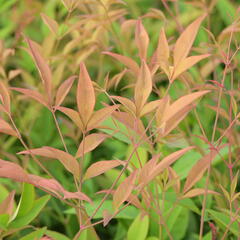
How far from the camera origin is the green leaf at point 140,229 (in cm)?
69

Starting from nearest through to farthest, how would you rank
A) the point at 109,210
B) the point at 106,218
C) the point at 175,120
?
1. the point at 106,218
2. the point at 175,120
3. the point at 109,210

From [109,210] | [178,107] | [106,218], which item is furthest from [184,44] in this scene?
[109,210]

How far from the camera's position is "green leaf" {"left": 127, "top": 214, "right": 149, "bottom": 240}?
0.69 meters

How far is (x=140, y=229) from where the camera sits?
2.27ft

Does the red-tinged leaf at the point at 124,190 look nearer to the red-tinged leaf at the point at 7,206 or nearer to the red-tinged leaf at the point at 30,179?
the red-tinged leaf at the point at 30,179

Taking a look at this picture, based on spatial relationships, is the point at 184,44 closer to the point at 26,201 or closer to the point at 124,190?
the point at 124,190

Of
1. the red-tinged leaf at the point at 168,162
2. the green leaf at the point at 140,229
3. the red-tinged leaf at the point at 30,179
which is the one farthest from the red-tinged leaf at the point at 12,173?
the green leaf at the point at 140,229

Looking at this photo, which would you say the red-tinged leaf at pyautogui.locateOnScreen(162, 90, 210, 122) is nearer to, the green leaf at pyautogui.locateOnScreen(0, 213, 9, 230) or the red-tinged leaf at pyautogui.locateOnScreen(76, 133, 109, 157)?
the red-tinged leaf at pyautogui.locateOnScreen(76, 133, 109, 157)

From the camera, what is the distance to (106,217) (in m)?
0.50

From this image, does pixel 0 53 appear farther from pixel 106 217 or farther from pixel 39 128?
pixel 106 217

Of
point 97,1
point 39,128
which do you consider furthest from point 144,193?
point 39,128

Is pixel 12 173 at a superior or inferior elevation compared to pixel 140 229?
superior

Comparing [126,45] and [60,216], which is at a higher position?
[126,45]

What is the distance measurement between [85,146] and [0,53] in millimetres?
373
